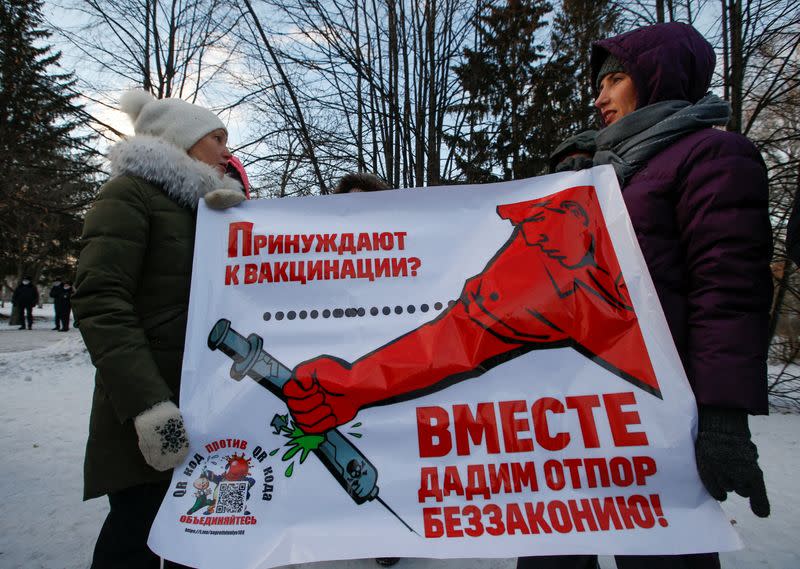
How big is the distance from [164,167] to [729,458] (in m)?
1.91

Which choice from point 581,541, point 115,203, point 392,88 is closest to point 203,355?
point 115,203

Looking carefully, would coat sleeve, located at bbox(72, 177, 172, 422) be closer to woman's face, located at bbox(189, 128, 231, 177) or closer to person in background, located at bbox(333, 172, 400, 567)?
woman's face, located at bbox(189, 128, 231, 177)

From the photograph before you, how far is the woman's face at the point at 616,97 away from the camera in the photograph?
1502mm

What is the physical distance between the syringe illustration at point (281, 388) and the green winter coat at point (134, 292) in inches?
6.6

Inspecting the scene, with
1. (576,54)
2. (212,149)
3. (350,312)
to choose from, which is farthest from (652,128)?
(576,54)

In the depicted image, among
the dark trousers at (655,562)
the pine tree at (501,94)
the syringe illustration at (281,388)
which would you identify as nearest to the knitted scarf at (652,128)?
the dark trousers at (655,562)

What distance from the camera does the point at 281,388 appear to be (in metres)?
1.41

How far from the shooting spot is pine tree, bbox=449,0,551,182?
587 centimetres

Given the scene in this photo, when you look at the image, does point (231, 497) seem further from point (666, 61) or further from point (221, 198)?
point (666, 61)

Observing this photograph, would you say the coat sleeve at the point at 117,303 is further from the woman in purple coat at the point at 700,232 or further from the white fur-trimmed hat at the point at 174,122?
the woman in purple coat at the point at 700,232

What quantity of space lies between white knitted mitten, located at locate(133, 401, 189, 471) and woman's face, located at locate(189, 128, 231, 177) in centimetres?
91

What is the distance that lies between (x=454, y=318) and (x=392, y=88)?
4506mm

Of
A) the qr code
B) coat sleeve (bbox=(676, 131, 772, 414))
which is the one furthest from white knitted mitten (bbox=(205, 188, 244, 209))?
coat sleeve (bbox=(676, 131, 772, 414))

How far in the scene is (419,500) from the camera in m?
1.28
